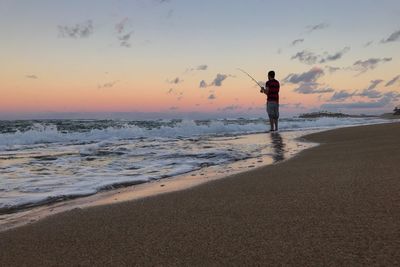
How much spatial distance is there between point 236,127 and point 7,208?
14.5 metres

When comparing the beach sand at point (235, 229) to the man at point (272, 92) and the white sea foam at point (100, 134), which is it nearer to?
the white sea foam at point (100, 134)

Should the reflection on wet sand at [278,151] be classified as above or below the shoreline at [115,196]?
above

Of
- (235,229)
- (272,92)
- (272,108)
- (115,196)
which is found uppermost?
(272,92)

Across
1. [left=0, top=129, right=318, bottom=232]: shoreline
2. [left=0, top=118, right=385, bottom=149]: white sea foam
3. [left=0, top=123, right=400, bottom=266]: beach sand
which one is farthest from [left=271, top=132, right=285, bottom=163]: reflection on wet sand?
[left=0, top=118, right=385, bottom=149]: white sea foam

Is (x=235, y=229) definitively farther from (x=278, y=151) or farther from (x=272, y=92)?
(x=272, y=92)

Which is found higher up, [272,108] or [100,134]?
[272,108]

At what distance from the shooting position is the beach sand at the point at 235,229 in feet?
5.67

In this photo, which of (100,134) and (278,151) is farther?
(100,134)

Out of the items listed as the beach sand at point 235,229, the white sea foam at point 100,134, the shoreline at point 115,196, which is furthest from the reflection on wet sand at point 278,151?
the white sea foam at point 100,134

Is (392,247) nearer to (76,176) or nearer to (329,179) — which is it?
(329,179)

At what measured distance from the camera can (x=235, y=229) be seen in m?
2.12

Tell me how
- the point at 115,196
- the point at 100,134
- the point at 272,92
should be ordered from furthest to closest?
the point at 100,134, the point at 272,92, the point at 115,196

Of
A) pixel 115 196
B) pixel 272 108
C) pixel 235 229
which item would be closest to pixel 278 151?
pixel 115 196

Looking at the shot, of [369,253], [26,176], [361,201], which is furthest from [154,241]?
[26,176]
